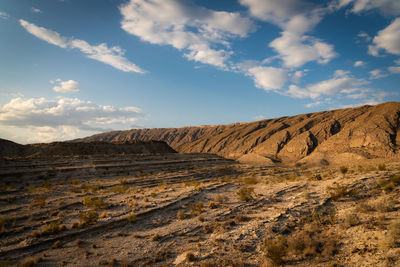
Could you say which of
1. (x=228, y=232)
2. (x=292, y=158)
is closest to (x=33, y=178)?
(x=228, y=232)

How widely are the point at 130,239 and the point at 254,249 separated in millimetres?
4825

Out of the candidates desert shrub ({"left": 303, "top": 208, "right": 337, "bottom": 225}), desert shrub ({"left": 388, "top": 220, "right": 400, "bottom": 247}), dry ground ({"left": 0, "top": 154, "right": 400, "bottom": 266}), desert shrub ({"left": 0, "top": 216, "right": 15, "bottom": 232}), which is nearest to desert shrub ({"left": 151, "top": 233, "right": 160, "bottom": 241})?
dry ground ({"left": 0, "top": 154, "right": 400, "bottom": 266})

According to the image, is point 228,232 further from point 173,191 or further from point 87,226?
A: point 173,191

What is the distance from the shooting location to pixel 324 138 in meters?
55.2

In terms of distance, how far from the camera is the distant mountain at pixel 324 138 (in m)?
42.7

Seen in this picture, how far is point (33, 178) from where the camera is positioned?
19.2 meters

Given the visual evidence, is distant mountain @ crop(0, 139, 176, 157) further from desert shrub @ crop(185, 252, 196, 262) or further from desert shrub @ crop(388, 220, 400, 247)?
desert shrub @ crop(388, 220, 400, 247)

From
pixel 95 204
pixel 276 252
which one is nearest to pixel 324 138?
pixel 276 252

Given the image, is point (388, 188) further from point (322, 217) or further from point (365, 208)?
point (322, 217)

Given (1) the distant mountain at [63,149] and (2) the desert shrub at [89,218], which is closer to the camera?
(2) the desert shrub at [89,218]

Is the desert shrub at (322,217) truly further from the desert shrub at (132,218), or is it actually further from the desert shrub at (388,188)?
the desert shrub at (132,218)

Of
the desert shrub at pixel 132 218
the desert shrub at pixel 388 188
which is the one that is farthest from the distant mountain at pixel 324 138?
the desert shrub at pixel 132 218

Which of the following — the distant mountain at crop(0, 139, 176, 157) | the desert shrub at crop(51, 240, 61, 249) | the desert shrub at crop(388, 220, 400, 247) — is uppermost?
the distant mountain at crop(0, 139, 176, 157)

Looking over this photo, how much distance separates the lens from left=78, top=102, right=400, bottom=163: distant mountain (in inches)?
1681
